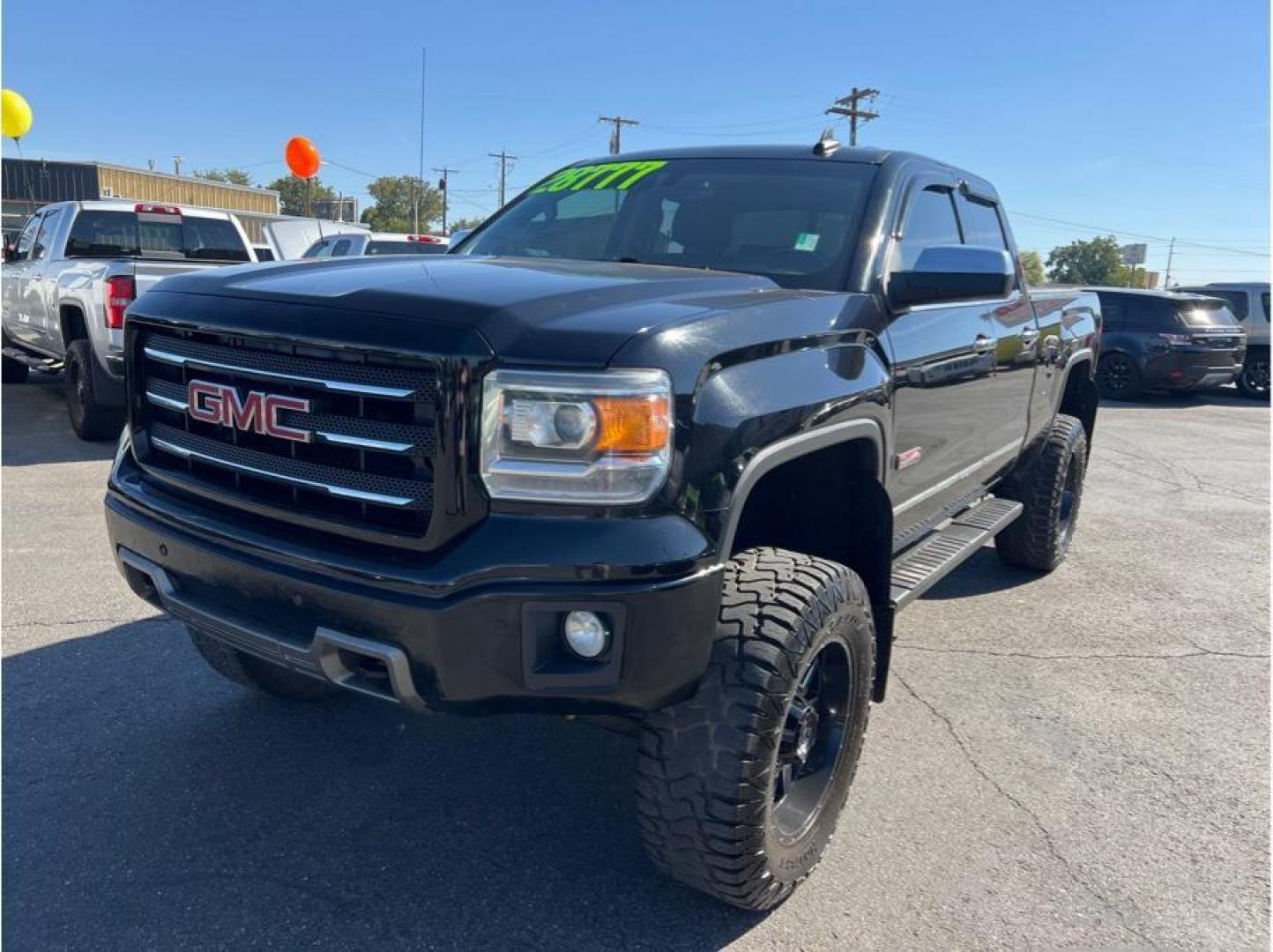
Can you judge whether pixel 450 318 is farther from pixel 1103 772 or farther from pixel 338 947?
pixel 1103 772

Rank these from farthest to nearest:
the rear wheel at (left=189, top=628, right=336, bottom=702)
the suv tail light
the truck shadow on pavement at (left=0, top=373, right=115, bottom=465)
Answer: the truck shadow on pavement at (left=0, top=373, right=115, bottom=465) → the suv tail light → the rear wheel at (left=189, top=628, right=336, bottom=702)

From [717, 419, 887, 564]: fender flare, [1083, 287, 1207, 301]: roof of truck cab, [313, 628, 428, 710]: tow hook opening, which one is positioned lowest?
[313, 628, 428, 710]: tow hook opening

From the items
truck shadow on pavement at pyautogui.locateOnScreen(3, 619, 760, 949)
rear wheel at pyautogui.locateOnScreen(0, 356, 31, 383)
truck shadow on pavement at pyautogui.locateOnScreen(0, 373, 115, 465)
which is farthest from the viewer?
rear wheel at pyautogui.locateOnScreen(0, 356, 31, 383)

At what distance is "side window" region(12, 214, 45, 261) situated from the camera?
978 cm

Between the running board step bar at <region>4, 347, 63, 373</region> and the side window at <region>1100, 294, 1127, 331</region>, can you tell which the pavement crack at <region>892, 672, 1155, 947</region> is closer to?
the running board step bar at <region>4, 347, 63, 373</region>

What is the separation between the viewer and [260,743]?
10.4 ft

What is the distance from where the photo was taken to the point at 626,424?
6.49ft

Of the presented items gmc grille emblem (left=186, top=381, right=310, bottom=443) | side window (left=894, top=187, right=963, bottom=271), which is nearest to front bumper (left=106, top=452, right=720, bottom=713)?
gmc grille emblem (left=186, top=381, right=310, bottom=443)

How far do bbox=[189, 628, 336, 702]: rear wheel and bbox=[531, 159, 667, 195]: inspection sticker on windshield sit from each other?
207cm

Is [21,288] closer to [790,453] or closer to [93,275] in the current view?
[93,275]

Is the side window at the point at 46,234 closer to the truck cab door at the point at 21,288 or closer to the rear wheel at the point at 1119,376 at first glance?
the truck cab door at the point at 21,288

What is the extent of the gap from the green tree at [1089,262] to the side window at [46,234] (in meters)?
73.7

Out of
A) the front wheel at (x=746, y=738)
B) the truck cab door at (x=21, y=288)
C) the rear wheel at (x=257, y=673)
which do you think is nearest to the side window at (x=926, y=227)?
the front wheel at (x=746, y=738)

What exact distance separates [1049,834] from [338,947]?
1996 mm
